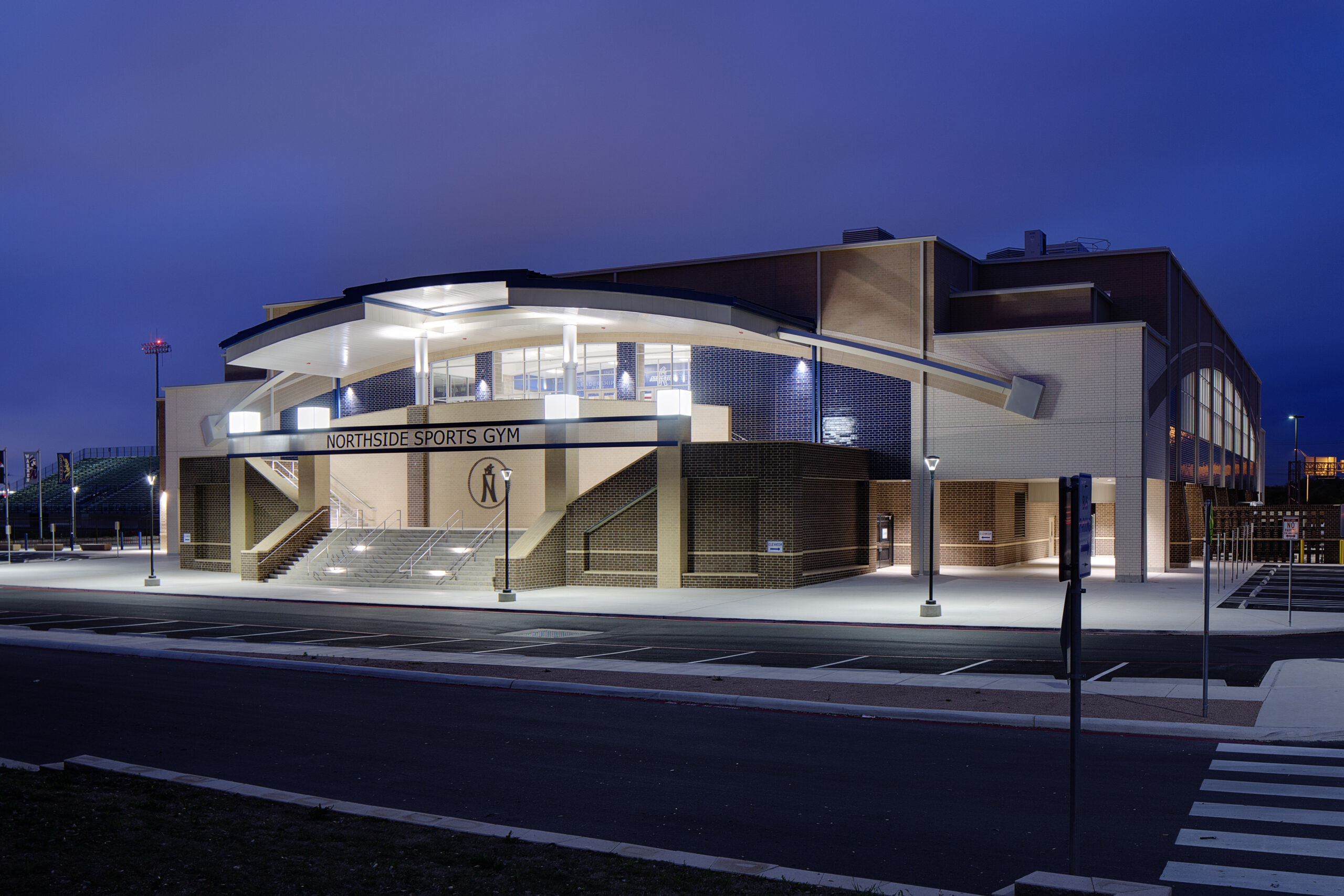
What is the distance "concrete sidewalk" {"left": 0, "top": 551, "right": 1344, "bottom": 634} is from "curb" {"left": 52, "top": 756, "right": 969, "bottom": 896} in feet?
57.4

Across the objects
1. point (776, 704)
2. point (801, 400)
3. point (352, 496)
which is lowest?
point (776, 704)

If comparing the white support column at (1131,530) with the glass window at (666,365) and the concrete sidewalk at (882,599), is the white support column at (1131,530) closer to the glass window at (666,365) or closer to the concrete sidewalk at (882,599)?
the concrete sidewalk at (882,599)

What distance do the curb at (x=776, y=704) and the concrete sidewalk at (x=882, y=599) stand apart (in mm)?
10343

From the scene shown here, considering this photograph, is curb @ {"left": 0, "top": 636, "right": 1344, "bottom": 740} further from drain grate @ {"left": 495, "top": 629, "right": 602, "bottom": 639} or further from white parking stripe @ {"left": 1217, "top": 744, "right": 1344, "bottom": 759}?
drain grate @ {"left": 495, "top": 629, "right": 602, "bottom": 639}

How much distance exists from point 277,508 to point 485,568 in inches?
509

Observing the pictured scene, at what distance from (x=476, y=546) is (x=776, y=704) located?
82.3 feet

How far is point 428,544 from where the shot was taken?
39125 mm

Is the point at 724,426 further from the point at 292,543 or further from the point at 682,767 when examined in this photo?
the point at 682,767

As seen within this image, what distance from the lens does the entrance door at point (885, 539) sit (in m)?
42.1

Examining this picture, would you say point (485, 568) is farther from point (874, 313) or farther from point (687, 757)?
point (687, 757)

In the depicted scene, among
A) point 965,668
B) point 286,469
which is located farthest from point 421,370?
point 965,668

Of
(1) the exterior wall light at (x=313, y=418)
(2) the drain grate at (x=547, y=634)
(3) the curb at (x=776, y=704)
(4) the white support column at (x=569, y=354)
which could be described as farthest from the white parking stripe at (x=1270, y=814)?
(1) the exterior wall light at (x=313, y=418)

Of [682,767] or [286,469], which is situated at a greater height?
[286,469]

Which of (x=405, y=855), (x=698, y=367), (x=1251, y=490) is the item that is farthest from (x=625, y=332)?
(x=1251, y=490)
